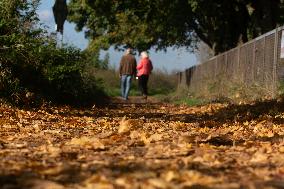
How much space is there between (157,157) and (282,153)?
4.03 feet

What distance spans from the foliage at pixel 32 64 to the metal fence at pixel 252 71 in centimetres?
440

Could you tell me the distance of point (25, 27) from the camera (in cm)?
1341

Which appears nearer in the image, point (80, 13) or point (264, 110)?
point (264, 110)

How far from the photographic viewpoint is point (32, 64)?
13688mm

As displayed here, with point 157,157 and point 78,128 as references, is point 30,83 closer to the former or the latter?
point 78,128

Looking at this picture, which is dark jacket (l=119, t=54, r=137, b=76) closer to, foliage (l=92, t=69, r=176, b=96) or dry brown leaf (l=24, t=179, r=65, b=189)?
foliage (l=92, t=69, r=176, b=96)

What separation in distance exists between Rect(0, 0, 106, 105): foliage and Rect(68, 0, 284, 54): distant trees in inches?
469

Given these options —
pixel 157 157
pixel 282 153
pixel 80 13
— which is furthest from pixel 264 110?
pixel 80 13

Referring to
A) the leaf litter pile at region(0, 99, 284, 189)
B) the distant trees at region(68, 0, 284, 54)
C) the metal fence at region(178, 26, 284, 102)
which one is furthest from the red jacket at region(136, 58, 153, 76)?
the leaf litter pile at region(0, 99, 284, 189)

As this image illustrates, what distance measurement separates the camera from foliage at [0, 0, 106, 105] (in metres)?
12.2

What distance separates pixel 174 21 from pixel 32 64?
21.5 m

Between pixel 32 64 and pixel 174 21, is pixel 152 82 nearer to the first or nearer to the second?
pixel 174 21

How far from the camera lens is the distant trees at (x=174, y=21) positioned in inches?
1165

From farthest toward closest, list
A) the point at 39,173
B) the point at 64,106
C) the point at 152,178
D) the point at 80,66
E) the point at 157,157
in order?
1. the point at 80,66
2. the point at 64,106
3. the point at 157,157
4. the point at 39,173
5. the point at 152,178
